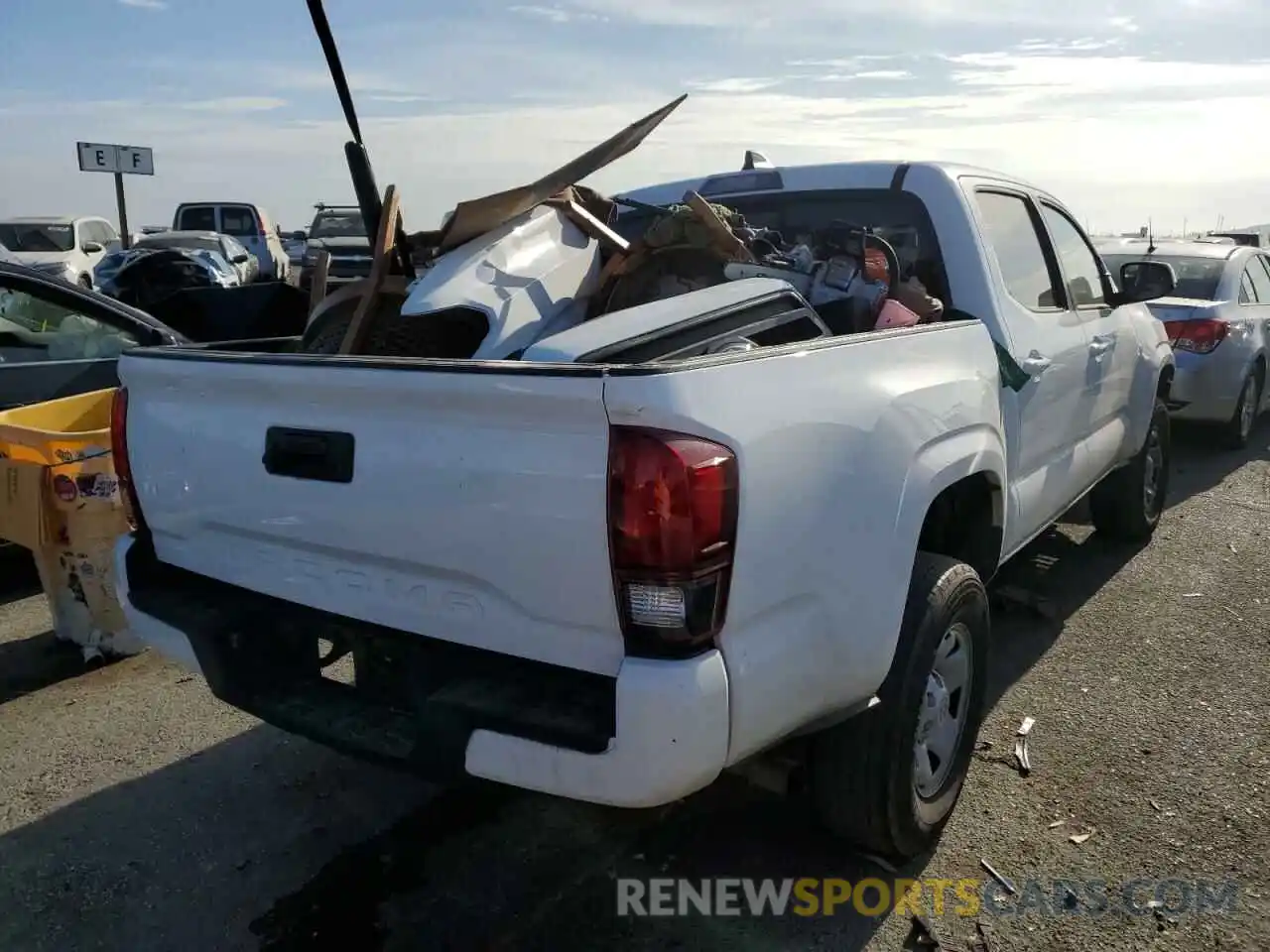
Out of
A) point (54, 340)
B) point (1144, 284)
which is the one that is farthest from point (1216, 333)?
point (54, 340)

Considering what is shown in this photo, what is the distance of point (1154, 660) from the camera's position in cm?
450

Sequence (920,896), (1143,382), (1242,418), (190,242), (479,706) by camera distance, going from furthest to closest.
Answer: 1. (190,242)
2. (1242,418)
3. (1143,382)
4. (920,896)
5. (479,706)

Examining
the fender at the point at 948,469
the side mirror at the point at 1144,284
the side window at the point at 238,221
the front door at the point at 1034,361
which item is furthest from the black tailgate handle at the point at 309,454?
the side window at the point at 238,221

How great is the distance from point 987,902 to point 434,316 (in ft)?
7.57

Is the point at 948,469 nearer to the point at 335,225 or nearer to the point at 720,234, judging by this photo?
the point at 720,234

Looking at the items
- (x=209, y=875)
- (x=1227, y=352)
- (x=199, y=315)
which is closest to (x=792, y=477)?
(x=209, y=875)

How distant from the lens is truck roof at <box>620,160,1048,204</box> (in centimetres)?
406

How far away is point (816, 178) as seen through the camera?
4309mm

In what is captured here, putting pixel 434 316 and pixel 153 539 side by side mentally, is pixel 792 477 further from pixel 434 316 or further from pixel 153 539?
pixel 153 539

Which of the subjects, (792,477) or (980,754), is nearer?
(792,477)

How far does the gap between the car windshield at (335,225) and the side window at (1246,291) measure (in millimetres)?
16161

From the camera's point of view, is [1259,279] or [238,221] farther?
[238,221]

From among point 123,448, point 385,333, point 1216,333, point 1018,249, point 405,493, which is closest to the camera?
point 405,493

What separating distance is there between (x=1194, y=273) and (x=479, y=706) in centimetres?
826
